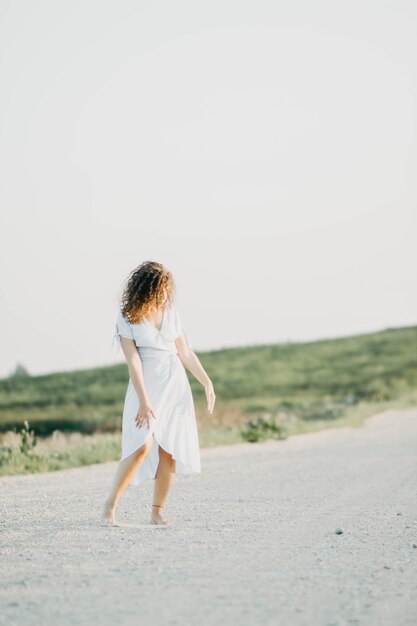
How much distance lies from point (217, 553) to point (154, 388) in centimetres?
168

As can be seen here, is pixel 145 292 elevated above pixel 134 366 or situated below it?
above

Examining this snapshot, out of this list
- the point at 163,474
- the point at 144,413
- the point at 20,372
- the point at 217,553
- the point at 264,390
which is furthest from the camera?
the point at 20,372

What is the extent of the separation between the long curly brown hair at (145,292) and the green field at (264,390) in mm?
13485

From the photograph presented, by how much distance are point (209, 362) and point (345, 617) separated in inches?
2521

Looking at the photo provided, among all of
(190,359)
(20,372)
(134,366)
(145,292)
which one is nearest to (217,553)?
(134,366)

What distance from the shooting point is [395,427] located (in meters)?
27.8

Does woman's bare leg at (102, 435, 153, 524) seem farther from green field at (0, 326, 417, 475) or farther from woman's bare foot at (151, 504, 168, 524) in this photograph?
green field at (0, 326, 417, 475)

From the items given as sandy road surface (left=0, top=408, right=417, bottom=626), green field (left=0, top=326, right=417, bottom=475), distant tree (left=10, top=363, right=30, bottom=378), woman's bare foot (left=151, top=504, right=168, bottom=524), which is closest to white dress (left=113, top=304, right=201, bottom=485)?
woman's bare foot (left=151, top=504, right=168, bottom=524)

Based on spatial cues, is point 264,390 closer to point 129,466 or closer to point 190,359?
point 190,359

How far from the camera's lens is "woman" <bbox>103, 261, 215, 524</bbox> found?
859 cm

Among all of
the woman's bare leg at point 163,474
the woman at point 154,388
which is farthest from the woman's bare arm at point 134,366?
the woman's bare leg at point 163,474

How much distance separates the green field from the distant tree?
349 mm

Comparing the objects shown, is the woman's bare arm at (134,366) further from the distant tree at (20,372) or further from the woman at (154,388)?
the distant tree at (20,372)

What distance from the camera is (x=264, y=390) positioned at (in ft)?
192
